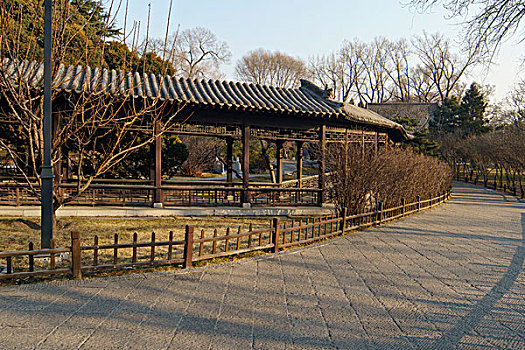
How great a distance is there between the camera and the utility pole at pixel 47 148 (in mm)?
5277

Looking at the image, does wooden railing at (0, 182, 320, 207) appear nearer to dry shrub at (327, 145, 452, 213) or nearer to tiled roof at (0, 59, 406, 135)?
dry shrub at (327, 145, 452, 213)

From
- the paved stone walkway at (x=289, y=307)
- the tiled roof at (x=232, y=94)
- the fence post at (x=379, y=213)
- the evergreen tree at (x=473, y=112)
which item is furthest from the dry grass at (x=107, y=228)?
the evergreen tree at (x=473, y=112)

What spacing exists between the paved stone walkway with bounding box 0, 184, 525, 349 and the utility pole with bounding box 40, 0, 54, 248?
40.9 inches

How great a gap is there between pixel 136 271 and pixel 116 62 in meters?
18.7

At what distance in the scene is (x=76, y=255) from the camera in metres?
4.85

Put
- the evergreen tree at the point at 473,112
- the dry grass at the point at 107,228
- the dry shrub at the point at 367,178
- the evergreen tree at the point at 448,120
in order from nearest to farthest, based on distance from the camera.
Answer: the dry grass at the point at 107,228 < the dry shrub at the point at 367,178 < the evergreen tree at the point at 473,112 < the evergreen tree at the point at 448,120

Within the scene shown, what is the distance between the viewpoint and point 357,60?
1799 inches

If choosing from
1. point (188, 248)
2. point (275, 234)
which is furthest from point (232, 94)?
point (188, 248)

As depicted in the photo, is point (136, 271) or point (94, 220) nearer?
point (136, 271)

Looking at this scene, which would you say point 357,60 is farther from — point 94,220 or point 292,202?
point 94,220

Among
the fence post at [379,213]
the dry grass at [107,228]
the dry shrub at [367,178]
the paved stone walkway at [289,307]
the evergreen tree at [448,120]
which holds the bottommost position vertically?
the paved stone walkway at [289,307]

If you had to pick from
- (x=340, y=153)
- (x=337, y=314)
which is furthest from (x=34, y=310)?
(x=340, y=153)

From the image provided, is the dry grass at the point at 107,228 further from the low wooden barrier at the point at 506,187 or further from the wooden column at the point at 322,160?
the low wooden barrier at the point at 506,187

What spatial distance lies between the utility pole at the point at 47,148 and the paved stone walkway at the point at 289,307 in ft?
3.41
